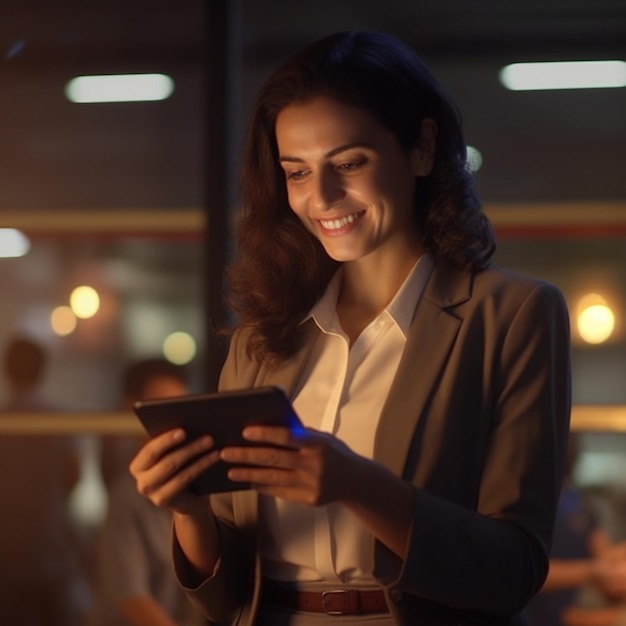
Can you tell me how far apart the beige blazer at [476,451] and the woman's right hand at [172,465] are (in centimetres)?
14

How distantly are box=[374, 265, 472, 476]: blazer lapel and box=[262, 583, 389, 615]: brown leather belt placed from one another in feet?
0.55

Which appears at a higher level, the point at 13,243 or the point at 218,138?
the point at 218,138

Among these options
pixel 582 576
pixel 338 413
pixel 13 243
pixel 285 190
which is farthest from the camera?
pixel 13 243

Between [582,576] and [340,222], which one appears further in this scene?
[582,576]

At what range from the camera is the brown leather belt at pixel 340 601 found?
1.48m

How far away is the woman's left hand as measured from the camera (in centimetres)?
134

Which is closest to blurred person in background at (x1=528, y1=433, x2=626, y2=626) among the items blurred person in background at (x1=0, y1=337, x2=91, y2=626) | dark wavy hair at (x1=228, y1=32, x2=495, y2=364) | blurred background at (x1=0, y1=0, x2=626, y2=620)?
blurred background at (x1=0, y1=0, x2=626, y2=620)

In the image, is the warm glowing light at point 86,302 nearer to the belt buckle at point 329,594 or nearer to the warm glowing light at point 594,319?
the warm glowing light at point 594,319

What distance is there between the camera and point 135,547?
339cm

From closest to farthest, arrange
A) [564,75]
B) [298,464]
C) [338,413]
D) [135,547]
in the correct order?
[298,464] < [338,413] < [564,75] < [135,547]

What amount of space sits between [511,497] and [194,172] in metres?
2.18

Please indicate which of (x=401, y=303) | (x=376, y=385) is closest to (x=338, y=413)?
(x=376, y=385)

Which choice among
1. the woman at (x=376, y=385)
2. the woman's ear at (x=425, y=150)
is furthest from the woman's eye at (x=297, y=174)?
the woman's ear at (x=425, y=150)

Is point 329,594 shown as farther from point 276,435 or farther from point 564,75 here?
point 564,75
